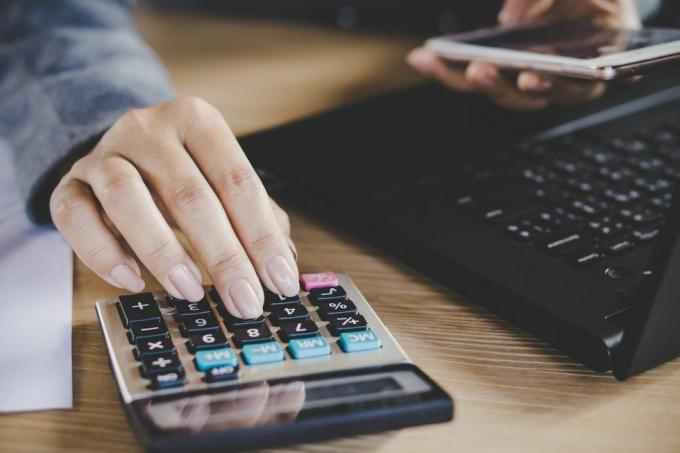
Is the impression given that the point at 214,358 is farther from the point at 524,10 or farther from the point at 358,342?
the point at 524,10

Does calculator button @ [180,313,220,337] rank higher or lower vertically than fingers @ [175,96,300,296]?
lower

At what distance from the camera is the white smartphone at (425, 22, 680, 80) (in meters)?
0.48

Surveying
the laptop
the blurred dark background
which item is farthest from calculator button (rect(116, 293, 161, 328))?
the blurred dark background

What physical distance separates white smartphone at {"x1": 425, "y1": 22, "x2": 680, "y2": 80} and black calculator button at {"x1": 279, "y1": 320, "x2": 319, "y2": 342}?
23 cm

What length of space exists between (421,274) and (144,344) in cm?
19

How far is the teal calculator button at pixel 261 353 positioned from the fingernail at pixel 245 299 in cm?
3

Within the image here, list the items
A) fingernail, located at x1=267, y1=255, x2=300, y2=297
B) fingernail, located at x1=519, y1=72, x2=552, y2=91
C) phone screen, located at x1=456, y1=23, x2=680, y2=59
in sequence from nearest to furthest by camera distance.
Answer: fingernail, located at x1=267, y1=255, x2=300, y2=297, phone screen, located at x1=456, y1=23, x2=680, y2=59, fingernail, located at x1=519, y1=72, x2=552, y2=91

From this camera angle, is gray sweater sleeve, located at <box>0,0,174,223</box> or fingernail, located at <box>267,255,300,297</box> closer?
fingernail, located at <box>267,255,300,297</box>

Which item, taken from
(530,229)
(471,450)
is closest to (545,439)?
(471,450)

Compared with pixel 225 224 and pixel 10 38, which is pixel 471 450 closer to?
pixel 225 224

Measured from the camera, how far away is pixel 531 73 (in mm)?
636

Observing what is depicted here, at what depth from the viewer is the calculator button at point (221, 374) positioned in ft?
1.11

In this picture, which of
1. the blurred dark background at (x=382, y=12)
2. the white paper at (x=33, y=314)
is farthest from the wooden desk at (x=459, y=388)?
the blurred dark background at (x=382, y=12)

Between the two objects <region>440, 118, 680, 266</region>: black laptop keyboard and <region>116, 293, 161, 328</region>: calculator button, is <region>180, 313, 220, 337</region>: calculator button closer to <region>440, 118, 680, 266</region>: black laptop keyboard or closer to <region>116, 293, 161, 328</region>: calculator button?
<region>116, 293, 161, 328</region>: calculator button
